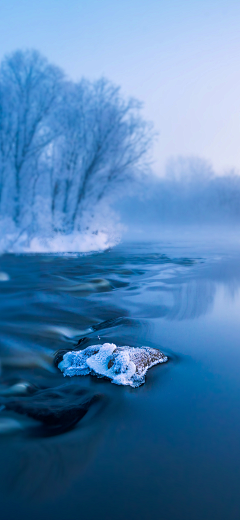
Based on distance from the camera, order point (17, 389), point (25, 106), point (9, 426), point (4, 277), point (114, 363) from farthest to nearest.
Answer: point (25, 106) → point (4, 277) → point (114, 363) → point (17, 389) → point (9, 426)

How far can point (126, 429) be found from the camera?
1.57m

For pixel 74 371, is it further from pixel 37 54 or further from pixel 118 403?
pixel 37 54

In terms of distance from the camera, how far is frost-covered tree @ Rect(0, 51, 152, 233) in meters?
10.8

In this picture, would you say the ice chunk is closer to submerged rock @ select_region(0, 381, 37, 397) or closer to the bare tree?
submerged rock @ select_region(0, 381, 37, 397)

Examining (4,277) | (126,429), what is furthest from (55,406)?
(4,277)

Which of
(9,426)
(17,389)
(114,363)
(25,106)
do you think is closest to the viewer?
(9,426)

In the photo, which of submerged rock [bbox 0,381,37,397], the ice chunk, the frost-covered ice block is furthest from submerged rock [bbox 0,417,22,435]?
the ice chunk

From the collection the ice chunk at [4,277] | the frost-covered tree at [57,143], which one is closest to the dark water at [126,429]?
the ice chunk at [4,277]

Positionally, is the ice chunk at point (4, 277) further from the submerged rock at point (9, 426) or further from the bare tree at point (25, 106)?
the bare tree at point (25, 106)

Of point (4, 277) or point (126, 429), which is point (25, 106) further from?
point (126, 429)

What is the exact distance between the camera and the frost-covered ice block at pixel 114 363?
6.64ft

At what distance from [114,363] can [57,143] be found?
11.9 meters

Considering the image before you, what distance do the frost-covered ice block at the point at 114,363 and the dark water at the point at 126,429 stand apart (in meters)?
0.06

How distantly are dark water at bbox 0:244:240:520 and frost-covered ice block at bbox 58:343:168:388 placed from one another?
0.06 metres
